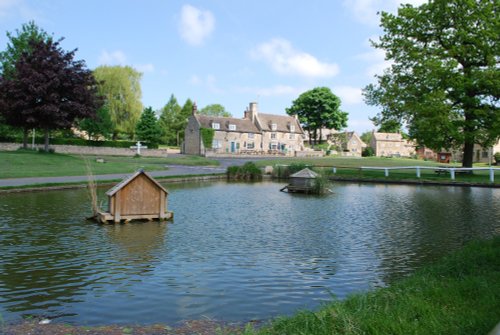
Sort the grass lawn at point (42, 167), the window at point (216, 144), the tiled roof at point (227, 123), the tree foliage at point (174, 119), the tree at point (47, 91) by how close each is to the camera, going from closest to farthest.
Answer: the grass lawn at point (42, 167) < the tree at point (47, 91) < the tiled roof at point (227, 123) < the window at point (216, 144) < the tree foliage at point (174, 119)

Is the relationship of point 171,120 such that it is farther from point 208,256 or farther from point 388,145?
point 208,256

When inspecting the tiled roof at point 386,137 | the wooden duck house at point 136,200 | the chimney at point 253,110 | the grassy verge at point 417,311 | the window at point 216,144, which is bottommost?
the grassy verge at point 417,311

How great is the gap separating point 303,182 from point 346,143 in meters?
82.1

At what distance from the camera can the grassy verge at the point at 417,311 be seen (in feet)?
15.4

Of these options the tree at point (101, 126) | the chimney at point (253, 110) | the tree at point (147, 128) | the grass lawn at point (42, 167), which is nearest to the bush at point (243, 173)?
the grass lawn at point (42, 167)

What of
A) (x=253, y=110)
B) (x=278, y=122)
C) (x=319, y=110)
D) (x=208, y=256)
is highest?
(x=319, y=110)

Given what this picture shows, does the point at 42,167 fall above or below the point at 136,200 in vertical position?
above

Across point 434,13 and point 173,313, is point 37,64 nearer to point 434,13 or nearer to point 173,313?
point 434,13

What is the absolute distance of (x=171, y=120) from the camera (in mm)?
102812

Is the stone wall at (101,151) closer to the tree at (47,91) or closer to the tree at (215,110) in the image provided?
the tree at (47,91)

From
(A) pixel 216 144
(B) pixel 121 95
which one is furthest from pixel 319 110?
(B) pixel 121 95

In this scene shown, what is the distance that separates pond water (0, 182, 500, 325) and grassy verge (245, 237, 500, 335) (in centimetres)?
112

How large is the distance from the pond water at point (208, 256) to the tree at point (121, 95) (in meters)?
→ 58.5

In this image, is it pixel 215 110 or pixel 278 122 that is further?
pixel 215 110
